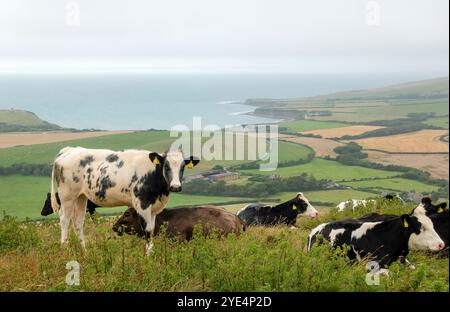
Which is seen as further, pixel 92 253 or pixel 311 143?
pixel 311 143

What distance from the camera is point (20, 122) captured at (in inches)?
2447

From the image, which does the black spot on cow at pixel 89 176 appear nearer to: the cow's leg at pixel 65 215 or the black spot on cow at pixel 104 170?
the black spot on cow at pixel 104 170

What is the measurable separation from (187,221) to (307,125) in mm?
79247

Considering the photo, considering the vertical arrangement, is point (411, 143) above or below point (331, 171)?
above

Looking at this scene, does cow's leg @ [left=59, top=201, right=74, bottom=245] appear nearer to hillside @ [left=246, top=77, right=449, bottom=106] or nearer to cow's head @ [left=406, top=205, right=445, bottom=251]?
cow's head @ [left=406, top=205, right=445, bottom=251]

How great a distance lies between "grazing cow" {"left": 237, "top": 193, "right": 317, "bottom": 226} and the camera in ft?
55.5

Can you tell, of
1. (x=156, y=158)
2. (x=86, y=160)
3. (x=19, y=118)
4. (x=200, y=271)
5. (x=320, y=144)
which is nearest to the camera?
(x=200, y=271)

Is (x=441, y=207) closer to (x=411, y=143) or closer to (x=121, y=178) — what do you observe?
(x=121, y=178)

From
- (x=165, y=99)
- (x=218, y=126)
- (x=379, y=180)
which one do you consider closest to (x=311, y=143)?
(x=218, y=126)

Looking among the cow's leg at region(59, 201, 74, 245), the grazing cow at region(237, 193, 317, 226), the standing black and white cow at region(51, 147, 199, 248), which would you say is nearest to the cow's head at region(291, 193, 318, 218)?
the grazing cow at region(237, 193, 317, 226)

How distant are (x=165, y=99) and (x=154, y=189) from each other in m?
113

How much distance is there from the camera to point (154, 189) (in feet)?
30.3

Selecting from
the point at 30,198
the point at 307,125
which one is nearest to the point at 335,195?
the point at 30,198

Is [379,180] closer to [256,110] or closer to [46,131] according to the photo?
[46,131]
